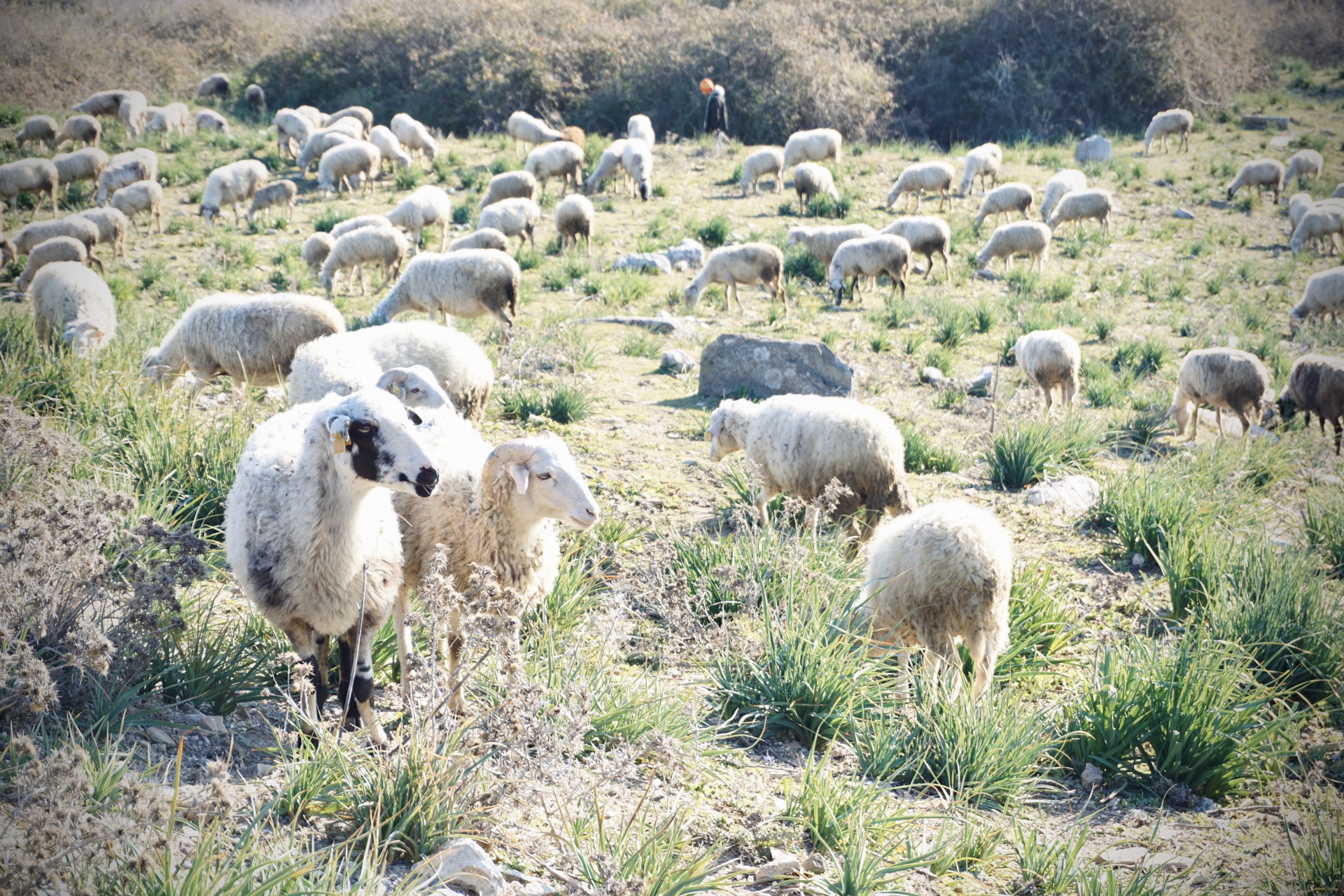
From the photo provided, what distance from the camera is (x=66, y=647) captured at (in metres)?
3.47

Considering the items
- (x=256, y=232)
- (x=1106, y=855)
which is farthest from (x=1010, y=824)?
(x=256, y=232)

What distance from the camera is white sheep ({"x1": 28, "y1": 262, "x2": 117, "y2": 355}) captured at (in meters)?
8.25

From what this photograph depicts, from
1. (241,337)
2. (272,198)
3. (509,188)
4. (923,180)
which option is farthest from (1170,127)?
(241,337)

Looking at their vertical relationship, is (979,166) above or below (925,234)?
above

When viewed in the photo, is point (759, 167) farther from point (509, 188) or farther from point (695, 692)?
point (695, 692)

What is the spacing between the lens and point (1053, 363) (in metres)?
10.3

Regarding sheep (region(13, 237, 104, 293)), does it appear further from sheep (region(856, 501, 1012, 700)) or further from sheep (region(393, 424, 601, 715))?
sheep (region(856, 501, 1012, 700))

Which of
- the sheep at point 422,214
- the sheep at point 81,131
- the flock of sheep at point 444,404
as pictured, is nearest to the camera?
the flock of sheep at point 444,404

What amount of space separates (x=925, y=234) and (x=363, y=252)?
8.95m

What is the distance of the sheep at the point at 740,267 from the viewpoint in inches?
543

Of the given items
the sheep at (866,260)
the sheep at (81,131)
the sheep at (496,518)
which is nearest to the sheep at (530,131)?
the sheep at (81,131)

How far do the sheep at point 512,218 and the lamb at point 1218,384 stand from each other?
9819 mm

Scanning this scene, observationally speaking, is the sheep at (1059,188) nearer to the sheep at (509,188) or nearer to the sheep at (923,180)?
the sheep at (923,180)

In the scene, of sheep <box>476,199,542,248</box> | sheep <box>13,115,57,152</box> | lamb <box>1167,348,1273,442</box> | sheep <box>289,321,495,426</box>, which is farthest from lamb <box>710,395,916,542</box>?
sheep <box>13,115,57,152</box>
